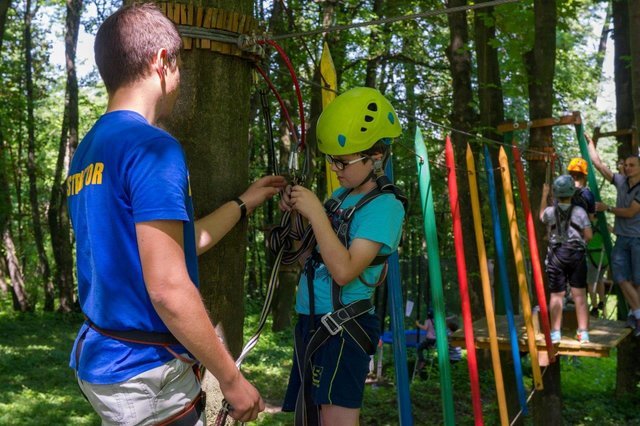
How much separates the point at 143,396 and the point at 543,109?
584 cm

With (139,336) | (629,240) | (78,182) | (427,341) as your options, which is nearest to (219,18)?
(78,182)

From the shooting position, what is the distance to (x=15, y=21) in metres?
20.2

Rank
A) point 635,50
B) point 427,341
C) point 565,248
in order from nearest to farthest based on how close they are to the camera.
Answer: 1. point 635,50
2. point 565,248
3. point 427,341

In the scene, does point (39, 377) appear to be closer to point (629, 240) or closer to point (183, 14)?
point (629, 240)

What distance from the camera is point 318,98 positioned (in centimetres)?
1272

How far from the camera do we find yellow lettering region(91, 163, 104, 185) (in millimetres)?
1638

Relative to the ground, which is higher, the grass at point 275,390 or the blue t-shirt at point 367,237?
the blue t-shirt at point 367,237

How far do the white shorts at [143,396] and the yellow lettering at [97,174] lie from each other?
0.44 meters

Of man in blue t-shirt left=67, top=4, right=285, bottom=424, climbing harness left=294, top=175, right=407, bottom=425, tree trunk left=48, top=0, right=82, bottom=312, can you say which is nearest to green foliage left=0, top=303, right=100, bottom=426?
tree trunk left=48, top=0, right=82, bottom=312

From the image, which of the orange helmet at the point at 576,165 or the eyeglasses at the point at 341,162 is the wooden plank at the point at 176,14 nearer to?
the eyeglasses at the point at 341,162

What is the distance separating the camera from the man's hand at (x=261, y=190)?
89.9 inches

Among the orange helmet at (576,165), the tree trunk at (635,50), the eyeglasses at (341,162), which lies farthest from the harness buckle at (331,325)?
the orange helmet at (576,165)

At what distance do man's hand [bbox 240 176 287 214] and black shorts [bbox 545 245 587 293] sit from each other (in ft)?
13.7

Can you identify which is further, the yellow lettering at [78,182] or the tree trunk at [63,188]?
the tree trunk at [63,188]
